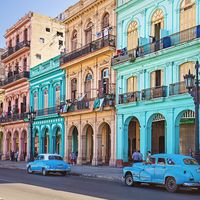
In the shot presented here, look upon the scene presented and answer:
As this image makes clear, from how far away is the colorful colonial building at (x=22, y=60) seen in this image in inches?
Answer: 1769

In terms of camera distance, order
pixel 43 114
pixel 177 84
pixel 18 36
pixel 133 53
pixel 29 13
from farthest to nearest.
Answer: pixel 18 36, pixel 29 13, pixel 43 114, pixel 133 53, pixel 177 84

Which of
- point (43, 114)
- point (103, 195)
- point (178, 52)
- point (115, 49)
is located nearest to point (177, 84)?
point (178, 52)

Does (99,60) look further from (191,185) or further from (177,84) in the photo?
(191,185)

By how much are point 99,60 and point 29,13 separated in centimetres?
1532

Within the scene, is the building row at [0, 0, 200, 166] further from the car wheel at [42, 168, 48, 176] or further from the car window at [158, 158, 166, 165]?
the car window at [158, 158, 166, 165]

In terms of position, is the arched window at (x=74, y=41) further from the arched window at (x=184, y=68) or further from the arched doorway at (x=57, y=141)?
the arched window at (x=184, y=68)

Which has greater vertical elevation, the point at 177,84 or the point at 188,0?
the point at 188,0

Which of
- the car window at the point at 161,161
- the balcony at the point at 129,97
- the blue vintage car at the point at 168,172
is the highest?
the balcony at the point at 129,97

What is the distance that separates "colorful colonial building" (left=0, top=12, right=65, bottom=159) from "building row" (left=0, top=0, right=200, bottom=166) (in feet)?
0.36

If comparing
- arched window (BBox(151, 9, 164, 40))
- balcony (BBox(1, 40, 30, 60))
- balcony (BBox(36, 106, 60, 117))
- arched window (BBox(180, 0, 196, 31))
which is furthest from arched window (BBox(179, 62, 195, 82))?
balcony (BBox(1, 40, 30, 60))

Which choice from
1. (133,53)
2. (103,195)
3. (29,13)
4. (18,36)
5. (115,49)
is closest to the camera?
(103,195)

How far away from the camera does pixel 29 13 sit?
4516cm

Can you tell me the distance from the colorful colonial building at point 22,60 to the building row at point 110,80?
0.36ft

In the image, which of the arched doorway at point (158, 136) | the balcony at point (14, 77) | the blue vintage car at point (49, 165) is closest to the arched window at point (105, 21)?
the arched doorway at point (158, 136)
